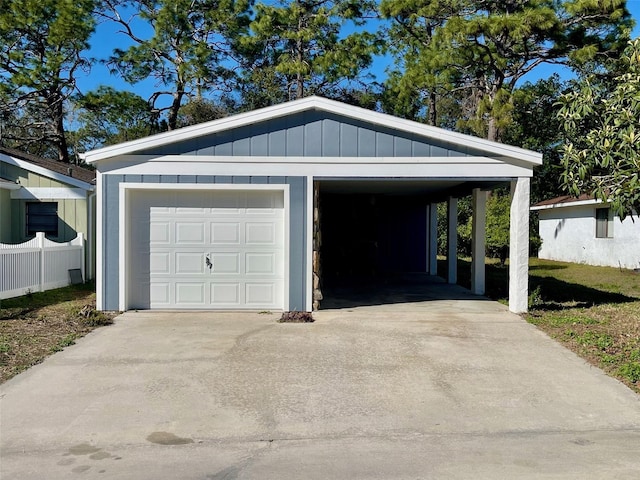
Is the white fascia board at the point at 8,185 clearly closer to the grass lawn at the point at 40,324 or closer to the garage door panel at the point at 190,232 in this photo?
the grass lawn at the point at 40,324

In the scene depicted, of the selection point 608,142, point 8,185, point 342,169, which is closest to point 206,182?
point 342,169

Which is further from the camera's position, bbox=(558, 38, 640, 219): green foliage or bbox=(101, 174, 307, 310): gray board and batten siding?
bbox=(101, 174, 307, 310): gray board and batten siding

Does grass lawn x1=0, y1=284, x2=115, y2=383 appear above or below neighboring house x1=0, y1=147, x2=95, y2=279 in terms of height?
below

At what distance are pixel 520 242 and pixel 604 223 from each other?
1377cm

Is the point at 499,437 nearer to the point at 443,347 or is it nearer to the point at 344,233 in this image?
the point at 443,347

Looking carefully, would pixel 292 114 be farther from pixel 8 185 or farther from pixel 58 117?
pixel 58 117

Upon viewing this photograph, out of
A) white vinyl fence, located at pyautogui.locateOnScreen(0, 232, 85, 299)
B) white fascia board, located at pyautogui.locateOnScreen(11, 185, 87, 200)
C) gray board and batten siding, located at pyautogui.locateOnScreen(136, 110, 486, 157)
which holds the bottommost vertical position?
white vinyl fence, located at pyautogui.locateOnScreen(0, 232, 85, 299)

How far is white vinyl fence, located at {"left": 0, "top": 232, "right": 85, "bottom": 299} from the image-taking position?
10469mm

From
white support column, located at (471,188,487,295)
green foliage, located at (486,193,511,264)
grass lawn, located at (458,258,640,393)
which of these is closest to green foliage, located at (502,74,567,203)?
green foliage, located at (486,193,511,264)

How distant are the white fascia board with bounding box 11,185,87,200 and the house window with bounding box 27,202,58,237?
232 millimetres

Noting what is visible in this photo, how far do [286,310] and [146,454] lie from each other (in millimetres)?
5818

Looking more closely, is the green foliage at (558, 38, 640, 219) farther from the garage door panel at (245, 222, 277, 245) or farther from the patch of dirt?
the garage door panel at (245, 222, 277, 245)

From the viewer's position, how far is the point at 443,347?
24.9 feet

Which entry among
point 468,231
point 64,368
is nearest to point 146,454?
point 64,368
